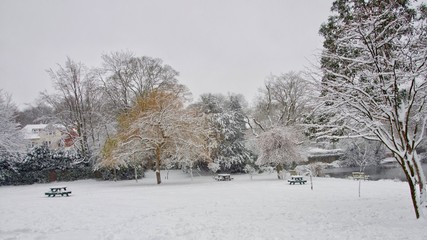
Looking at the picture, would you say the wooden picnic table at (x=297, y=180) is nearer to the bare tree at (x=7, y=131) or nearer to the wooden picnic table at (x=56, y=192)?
the wooden picnic table at (x=56, y=192)

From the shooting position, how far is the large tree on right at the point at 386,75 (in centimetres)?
873

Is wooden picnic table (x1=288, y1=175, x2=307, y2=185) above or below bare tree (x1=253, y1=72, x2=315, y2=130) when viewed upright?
below

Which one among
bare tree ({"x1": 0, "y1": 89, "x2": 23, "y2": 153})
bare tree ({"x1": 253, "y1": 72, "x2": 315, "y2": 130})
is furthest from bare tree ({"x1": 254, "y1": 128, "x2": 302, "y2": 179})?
bare tree ({"x1": 0, "y1": 89, "x2": 23, "y2": 153})

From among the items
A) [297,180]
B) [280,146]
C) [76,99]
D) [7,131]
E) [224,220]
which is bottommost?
[224,220]

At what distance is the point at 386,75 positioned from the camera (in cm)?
929

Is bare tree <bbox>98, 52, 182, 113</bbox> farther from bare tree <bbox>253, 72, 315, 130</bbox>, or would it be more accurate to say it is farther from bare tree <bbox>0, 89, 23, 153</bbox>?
bare tree <bbox>253, 72, 315, 130</bbox>

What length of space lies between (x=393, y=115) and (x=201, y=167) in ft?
93.8

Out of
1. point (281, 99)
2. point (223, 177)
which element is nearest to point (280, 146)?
point (223, 177)

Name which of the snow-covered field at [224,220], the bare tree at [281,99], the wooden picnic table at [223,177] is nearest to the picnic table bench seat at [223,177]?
the wooden picnic table at [223,177]

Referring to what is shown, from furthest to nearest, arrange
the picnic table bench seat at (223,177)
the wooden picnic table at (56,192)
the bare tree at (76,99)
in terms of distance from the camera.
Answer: the bare tree at (76,99) < the picnic table bench seat at (223,177) < the wooden picnic table at (56,192)

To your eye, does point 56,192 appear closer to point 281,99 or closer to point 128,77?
point 128,77

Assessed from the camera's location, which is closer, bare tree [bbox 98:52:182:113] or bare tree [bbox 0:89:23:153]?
bare tree [bbox 0:89:23:153]

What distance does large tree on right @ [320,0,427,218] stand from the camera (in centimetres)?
873

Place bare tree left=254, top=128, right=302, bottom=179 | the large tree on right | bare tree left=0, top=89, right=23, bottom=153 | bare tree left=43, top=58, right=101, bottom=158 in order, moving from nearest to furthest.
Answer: the large tree on right → bare tree left=0, top=89, right=23, bottom=153 → bare tree left=254, top=128, right=302, bottom=179 → bare tree left=43, top=58, right=101, bottom=158
